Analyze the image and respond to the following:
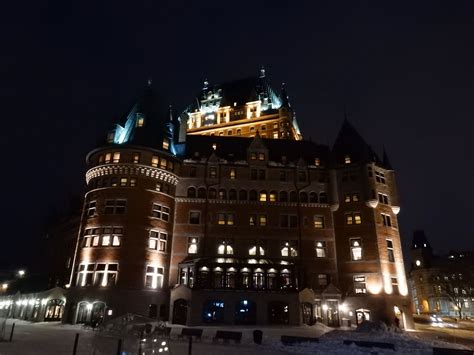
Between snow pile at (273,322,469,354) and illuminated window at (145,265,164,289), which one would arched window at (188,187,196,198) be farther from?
snow pile at (273,322,469,354)

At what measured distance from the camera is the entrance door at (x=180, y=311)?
4481 cm

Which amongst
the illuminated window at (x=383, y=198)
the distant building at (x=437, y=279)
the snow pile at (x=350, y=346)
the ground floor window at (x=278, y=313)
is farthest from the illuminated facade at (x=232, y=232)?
the distant building at (x=437, y=279)

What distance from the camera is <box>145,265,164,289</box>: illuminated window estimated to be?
1788 inches

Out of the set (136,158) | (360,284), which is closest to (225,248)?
(136,158)

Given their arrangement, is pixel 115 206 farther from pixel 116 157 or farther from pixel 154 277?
pixel 154 277

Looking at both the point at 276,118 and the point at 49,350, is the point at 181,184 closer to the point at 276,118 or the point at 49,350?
the point at 49,350

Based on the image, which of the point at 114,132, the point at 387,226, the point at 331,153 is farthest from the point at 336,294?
the point at 114,132

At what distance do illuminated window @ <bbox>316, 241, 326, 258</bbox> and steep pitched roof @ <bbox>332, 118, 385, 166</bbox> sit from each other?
13.5 metres

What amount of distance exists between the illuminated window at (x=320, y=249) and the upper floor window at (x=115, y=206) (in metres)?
27.5

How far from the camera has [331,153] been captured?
5697cm

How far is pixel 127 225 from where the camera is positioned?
152 ft

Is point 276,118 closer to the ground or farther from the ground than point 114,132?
farther from the ground

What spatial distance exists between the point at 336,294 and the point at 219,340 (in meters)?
23.9

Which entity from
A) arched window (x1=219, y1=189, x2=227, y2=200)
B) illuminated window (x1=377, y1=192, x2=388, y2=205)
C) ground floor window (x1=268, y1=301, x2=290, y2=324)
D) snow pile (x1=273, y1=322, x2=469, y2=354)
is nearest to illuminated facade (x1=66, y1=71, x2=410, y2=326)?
illuminated window (x1=377, y1=192, x2=388, y2=205)
